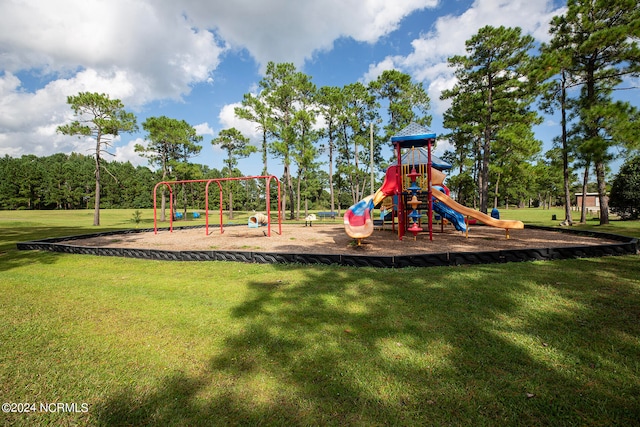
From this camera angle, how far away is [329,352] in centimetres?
289

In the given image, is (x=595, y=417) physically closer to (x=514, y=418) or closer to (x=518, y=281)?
(x=514, y=418)

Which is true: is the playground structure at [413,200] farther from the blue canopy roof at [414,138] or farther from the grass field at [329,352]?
the grass field at [329,352]

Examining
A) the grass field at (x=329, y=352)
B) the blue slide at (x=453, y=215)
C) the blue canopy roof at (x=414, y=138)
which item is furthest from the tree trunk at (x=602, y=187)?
the grass field at (x=329, y=352)

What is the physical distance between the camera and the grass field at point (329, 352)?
212cm

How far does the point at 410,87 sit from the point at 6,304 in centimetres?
2943

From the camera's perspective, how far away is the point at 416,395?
7.34 ft

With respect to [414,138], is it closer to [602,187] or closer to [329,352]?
[329,352]

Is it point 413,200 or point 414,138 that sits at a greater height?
point 414,138

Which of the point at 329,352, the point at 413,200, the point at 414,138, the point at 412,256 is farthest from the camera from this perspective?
the point at 414,138

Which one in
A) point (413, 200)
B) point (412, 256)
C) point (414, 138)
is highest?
point (414, 138)

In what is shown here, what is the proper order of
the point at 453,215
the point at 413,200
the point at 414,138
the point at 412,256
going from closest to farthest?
the point at 412,256 → the point at 413,200 → the point at 414,138 → the point at 453,215

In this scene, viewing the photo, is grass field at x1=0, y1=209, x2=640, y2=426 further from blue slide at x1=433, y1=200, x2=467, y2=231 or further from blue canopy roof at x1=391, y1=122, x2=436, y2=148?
blue slide at x1=433, y1=200, x2=467, y2=231

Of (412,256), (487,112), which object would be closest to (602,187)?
(487,112)

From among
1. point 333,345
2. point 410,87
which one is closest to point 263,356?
point 333,345
